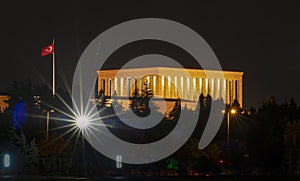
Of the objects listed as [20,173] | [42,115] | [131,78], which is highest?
[131,78]

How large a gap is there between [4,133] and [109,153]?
15.9 metres

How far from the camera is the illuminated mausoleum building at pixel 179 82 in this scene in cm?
18638

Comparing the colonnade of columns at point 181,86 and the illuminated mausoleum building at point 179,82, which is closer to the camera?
the colonnade of columns at point 181,86

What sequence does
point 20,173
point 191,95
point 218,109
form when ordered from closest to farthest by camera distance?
point 20,173 → point 218,109 → point 191,95

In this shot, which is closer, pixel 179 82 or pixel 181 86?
pixel 181 86

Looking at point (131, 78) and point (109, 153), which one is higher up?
point (131, 78)

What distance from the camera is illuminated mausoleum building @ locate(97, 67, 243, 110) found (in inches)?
7338

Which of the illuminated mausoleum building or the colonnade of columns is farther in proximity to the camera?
the illuminated mausoleum building

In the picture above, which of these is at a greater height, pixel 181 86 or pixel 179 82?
pixel 179 82

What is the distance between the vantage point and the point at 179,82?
630 ft

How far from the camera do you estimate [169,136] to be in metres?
84.6

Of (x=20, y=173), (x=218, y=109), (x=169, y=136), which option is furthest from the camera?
(x=218, y=109)

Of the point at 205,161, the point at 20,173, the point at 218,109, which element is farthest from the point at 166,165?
the point at 218,109

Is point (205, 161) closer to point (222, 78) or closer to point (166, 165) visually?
point (166, 165)
